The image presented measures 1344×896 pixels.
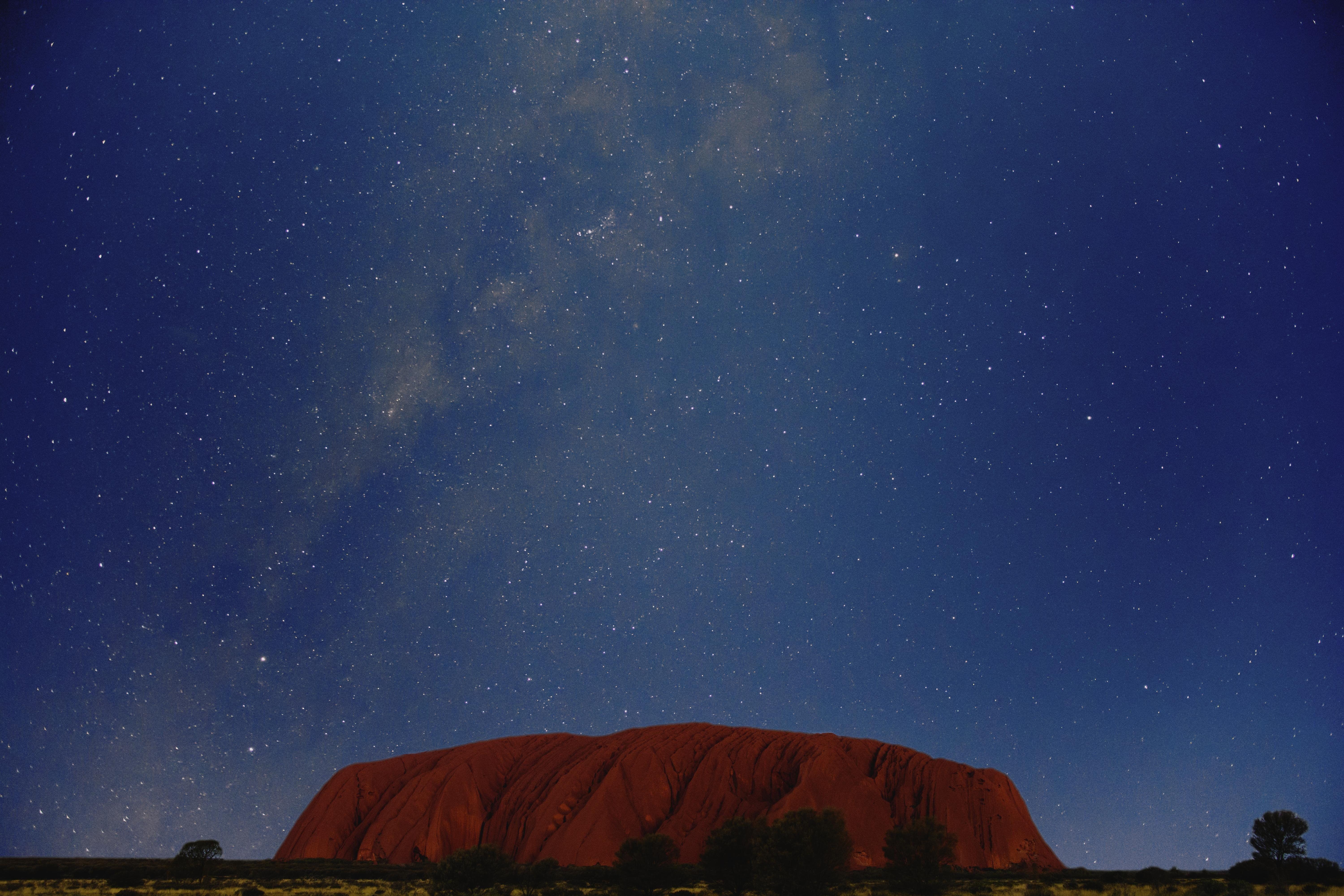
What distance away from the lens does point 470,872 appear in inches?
1390

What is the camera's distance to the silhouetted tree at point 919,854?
121 feet

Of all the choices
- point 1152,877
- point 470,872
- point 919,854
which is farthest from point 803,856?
point 1152,877

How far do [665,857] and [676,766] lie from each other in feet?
135

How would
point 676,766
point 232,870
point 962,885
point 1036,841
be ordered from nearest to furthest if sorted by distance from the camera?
1. point 962,885
2. point 232,870
3. point 1036,841
4. point 676,766

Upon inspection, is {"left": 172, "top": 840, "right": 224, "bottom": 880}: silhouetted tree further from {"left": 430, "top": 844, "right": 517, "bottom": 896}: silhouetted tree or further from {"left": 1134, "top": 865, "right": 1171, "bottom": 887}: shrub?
{"left": 1134, "top": 865, "right": 1171, "bottom": 887}: shrub

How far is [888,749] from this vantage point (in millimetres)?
75562

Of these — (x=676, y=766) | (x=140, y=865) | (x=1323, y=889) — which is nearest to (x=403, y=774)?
(x=140, y=865)

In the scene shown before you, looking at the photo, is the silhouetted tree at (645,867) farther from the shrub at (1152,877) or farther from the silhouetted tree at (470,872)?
the shrub at (1152,877)

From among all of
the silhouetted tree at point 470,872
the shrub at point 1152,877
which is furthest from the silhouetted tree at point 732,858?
the shrub at point 1152,877

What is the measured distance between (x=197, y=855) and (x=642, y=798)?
3827cm

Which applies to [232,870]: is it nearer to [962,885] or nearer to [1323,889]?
[962,885]

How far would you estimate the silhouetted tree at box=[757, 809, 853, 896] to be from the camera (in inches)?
1203

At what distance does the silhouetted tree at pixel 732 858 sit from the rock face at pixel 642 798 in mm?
30339

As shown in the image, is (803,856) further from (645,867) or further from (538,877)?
(538,877)
